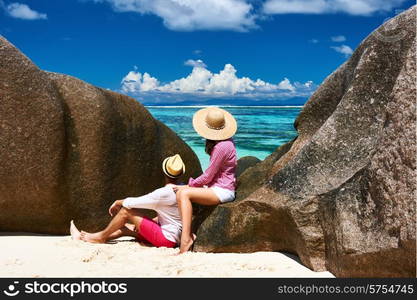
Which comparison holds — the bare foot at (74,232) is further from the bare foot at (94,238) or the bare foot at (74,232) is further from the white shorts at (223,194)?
the white shorts at (223,194)

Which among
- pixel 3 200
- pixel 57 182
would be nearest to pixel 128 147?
pixel 57 182

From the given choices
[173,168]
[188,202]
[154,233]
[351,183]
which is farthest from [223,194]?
[351,183]

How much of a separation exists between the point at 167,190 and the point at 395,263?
8.40 ft

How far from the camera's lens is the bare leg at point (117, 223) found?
5660 mm

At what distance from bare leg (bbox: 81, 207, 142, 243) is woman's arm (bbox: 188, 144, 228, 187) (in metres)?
0.71

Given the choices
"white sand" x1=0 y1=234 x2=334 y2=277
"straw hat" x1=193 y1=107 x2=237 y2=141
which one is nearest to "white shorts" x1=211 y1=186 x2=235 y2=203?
"straw hat" x1=193 y1=107 x2=237 y2=141

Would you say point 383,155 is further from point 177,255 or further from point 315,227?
A: point 177,255

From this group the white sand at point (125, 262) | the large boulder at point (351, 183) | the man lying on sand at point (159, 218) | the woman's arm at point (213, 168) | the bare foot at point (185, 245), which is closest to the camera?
the large boulder at point (351, 183)

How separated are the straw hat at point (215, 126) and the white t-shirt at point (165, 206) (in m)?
0.67

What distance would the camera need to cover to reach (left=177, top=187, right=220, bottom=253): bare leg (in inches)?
209

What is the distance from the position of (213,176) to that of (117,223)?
114cm

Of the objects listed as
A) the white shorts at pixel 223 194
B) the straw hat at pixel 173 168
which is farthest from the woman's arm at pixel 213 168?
the straw hat at pixel 173 168

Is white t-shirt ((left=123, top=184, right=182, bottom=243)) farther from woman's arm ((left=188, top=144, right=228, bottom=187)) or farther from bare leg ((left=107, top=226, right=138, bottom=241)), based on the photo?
bare leg ((left=107, top=226, right=138, bottom=241))

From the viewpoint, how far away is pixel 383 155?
3.75 meters
